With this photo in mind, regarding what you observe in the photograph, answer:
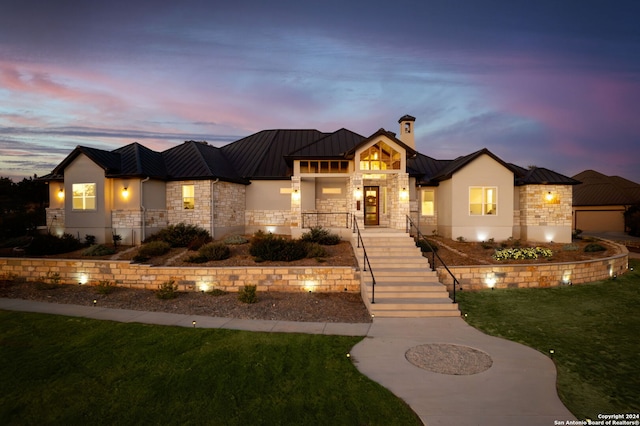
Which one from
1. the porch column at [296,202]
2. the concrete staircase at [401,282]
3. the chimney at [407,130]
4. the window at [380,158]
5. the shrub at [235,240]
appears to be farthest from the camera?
the chimney at [407,130]

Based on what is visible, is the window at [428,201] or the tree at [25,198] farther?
the tree at [25,198]

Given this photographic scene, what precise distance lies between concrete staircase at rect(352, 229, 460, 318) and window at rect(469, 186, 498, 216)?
22.1ft

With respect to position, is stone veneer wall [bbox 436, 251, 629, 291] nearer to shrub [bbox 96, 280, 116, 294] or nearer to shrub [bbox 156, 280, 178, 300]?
shrub [bbox 156, 280, 178, 300]

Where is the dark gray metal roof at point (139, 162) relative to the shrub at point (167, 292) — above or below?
above

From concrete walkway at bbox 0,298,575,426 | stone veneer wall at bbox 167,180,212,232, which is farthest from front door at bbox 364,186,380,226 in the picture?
concrete walkway at bbox 0,298,575,426

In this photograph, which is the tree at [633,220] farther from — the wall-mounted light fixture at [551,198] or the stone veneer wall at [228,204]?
the stone veneer wall at [228,204]

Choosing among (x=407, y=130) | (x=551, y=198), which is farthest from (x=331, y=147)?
(x=551, y=198)

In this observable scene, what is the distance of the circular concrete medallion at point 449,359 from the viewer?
626 centimetres

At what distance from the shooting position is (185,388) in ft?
18.2

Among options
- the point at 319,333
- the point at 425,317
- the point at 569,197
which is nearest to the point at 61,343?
the point at 319,333

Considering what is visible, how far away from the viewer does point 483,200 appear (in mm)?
18953

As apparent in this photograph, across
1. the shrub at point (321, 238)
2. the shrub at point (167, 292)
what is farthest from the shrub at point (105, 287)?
the shrub at point (321, 238)

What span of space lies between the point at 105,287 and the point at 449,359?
441 inches

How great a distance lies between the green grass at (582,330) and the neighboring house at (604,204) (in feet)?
83.1
